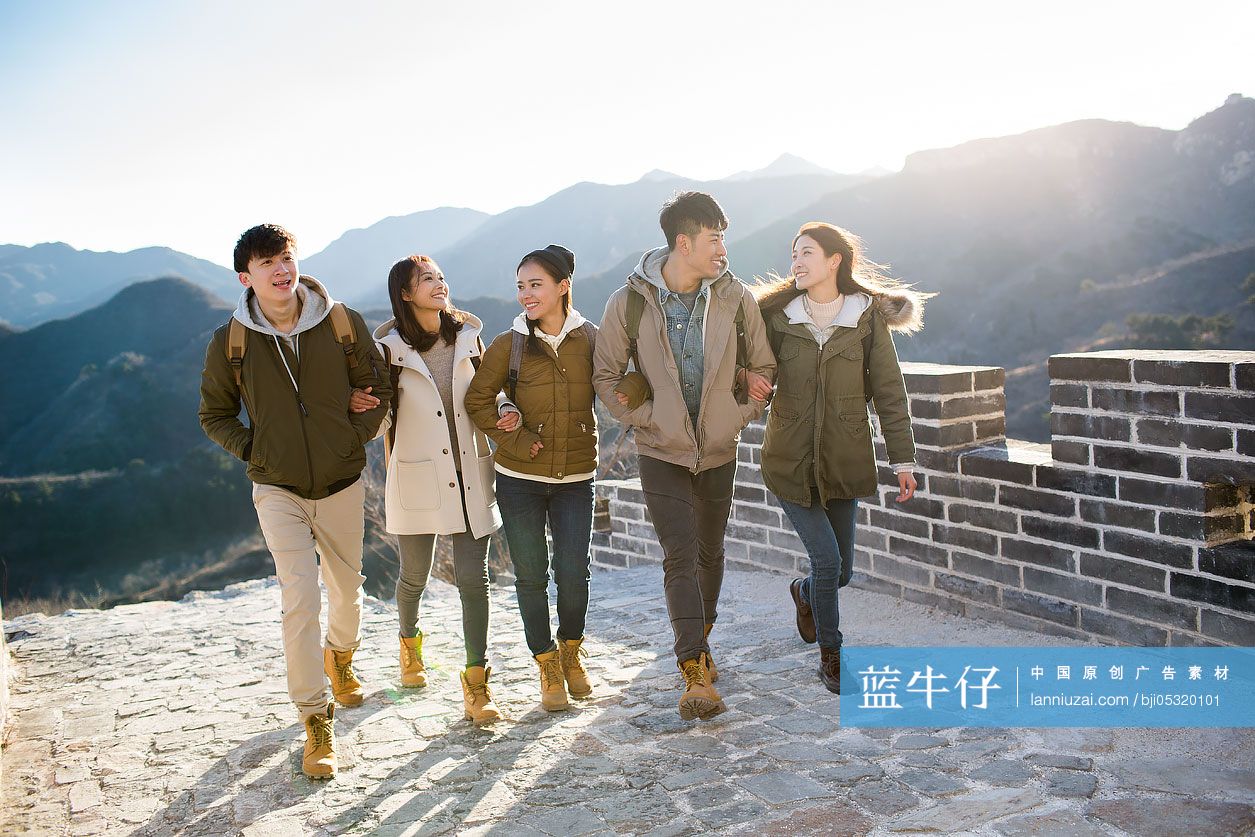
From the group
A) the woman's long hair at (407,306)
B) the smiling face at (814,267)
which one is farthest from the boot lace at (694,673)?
the woman's long hair at (407,306)

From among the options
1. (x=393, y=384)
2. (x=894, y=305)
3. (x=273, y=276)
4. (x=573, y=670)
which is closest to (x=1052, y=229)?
(x=894, y=305)

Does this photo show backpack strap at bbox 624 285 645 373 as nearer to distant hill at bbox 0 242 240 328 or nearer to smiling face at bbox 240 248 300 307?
smiling face at bbox 240 248 300 307

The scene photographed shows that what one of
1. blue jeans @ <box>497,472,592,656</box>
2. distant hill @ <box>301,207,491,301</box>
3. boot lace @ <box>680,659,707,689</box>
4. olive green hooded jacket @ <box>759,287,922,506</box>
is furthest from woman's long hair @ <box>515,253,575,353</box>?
distant hill @ <box>301,207,491,301</box>

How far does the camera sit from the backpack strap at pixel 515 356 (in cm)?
340

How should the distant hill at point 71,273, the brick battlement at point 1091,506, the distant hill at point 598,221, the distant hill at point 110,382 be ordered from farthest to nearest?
the distant hill at point 598,221 → the distant hill at point 71,273 → the distant hill at point 110,382 → the brick battlement at point 1091,506

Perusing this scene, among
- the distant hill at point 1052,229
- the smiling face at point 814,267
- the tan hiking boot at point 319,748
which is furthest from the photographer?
the distant hill at point 1052,229

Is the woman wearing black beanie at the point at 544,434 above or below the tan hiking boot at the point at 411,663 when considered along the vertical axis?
above

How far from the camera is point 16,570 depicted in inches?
1171

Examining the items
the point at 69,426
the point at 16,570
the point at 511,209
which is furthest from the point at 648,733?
the point at 511,209

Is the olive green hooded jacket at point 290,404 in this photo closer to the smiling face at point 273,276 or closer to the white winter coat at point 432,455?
the smiling face at point 273,276

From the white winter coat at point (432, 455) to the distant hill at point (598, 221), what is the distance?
59940mm

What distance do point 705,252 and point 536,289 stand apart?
0.62 m

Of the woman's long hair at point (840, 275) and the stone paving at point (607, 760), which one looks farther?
the woman's long hair at point (840, 275)

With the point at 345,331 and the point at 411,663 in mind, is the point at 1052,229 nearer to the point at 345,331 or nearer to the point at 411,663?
the point at 411,663
